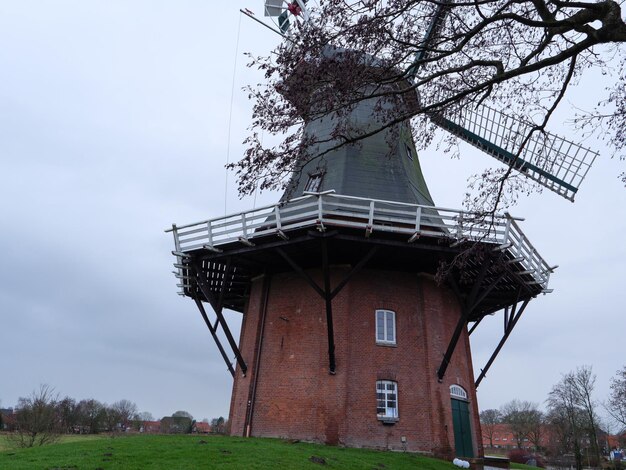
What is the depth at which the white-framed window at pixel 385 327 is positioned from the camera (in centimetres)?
1369

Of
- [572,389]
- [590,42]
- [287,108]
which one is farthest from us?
[572,389]

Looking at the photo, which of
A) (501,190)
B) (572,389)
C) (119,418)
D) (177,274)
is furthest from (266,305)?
(119,418)

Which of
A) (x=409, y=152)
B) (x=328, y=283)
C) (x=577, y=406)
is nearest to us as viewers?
(x=328, y=283)

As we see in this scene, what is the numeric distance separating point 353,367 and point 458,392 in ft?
10.8

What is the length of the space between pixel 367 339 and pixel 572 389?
Answer: 30.0 meters

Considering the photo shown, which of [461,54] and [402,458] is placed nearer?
[461,54]

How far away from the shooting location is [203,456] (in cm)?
949

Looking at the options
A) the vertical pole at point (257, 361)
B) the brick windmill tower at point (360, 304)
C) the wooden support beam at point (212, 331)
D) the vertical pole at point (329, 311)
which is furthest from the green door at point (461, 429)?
the wooden support beam at point (212, 331)

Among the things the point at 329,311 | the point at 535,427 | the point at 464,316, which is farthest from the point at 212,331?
the point at 535,427

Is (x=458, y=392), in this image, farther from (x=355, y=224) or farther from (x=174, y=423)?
(x=174, y=423)

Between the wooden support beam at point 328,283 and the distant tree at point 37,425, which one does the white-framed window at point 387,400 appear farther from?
the distant tree at point 37,425

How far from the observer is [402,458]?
11422 millimetres

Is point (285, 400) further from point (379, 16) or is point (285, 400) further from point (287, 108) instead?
point (379, 16)

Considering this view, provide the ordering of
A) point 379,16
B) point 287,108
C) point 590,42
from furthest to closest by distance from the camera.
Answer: point 287,108 < point 379,16 < point 590,42
